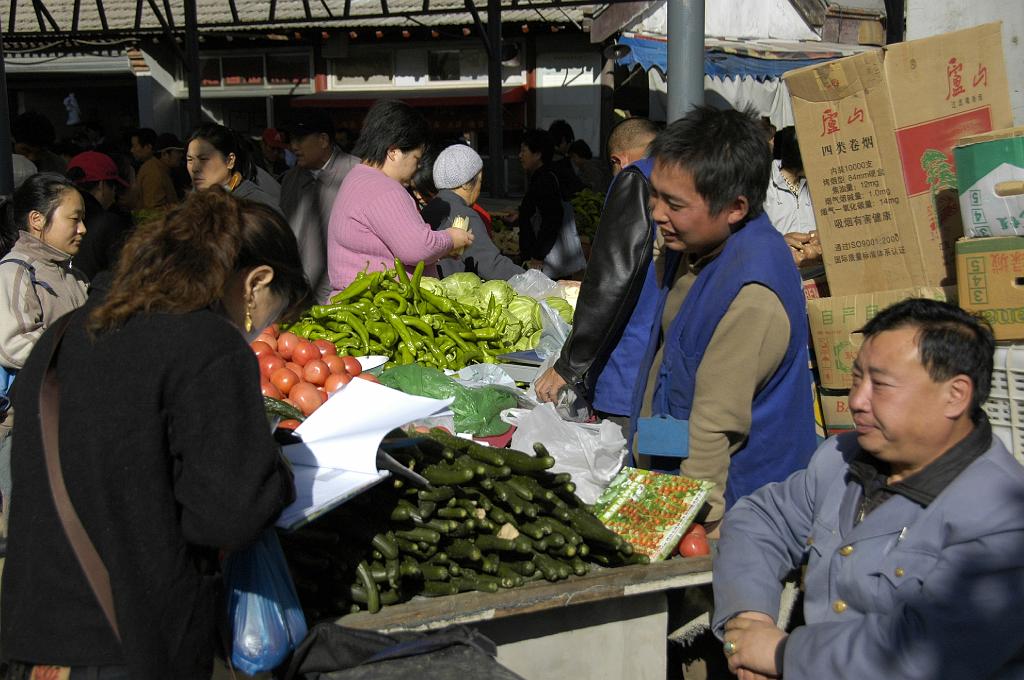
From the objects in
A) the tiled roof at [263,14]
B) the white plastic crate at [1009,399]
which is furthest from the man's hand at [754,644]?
the tiled roof at [263,14]

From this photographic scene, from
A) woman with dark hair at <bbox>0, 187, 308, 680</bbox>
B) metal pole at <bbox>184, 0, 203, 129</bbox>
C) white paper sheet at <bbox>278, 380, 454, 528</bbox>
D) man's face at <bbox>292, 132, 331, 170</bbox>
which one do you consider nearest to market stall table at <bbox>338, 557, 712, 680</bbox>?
white paper sheet at <bbox>278, 380, 454, 528</bbox>

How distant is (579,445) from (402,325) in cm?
154

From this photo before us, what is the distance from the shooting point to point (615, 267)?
133 inches

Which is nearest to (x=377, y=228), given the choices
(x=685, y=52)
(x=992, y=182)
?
(x=685, y=52)

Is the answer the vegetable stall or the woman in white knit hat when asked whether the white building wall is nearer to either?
the woman in white knit hat

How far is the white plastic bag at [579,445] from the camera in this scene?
3156mm

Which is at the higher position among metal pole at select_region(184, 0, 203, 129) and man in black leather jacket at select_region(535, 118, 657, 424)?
metal pole at select_region(184, 0, 203, 129)

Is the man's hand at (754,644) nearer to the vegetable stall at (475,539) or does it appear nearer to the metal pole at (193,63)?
the vegetable stall at (475,539)

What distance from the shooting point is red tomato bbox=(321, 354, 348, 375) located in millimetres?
3836

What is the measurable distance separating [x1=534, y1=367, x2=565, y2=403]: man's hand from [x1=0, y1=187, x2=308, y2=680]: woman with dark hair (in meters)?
1.82

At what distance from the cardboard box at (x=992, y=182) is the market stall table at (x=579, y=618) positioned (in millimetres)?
1700

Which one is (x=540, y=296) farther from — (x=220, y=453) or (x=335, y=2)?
(x=335, y=2)

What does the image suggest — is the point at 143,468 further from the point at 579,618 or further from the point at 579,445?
the point at 579,445

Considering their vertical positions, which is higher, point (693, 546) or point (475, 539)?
point (475, 539)
